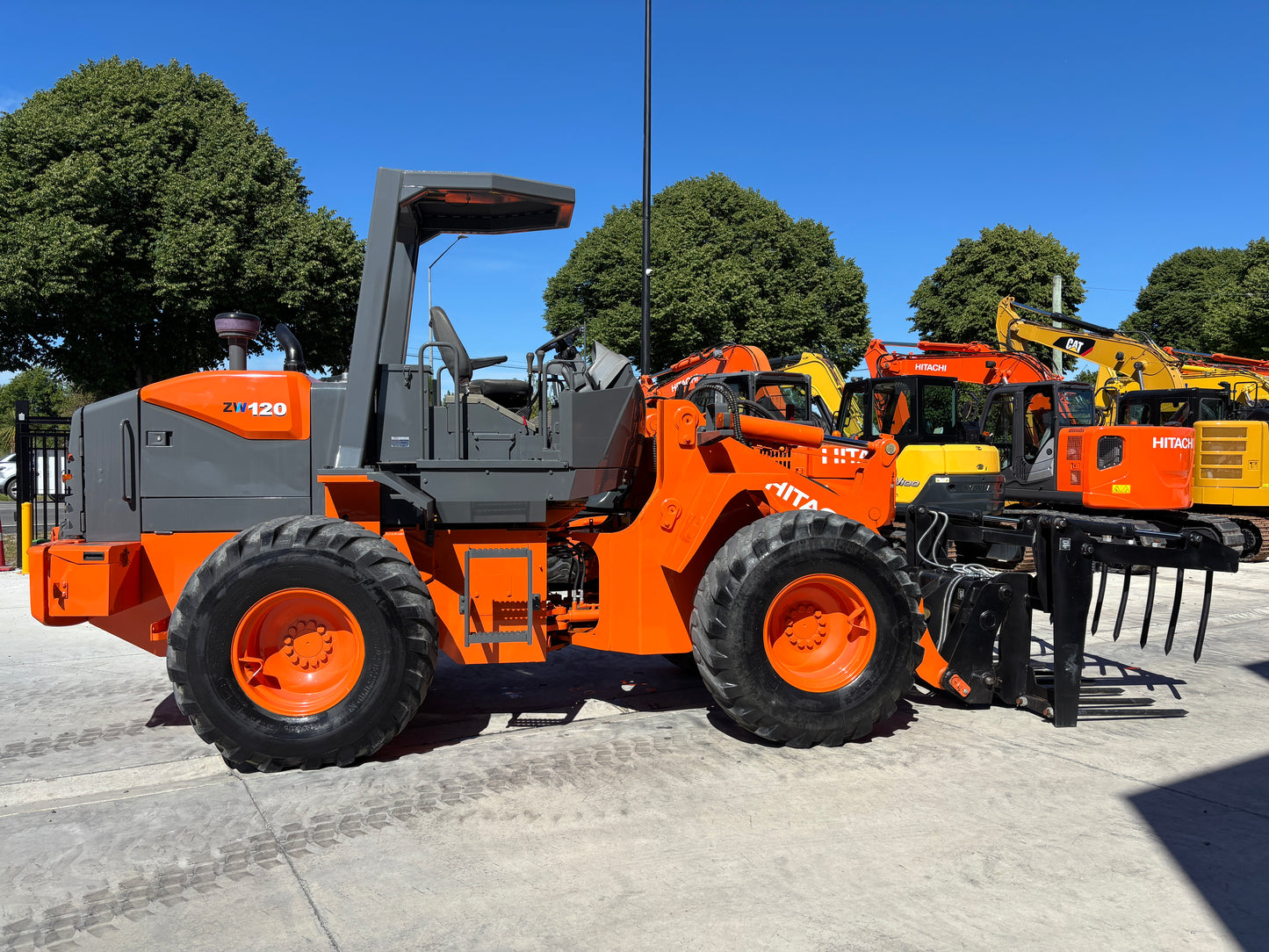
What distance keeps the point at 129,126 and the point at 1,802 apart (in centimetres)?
1981

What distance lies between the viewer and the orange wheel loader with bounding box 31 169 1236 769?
4.52m

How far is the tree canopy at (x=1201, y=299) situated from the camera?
35.6 meters

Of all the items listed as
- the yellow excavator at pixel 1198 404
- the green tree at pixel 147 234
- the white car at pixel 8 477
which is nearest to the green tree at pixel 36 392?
the white car at pixel 8 477

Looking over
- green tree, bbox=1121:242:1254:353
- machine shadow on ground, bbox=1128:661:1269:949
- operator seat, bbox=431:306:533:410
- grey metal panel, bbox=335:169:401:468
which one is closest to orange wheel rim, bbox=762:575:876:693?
machine shadow on ground, bbox=1128:661:1269:949

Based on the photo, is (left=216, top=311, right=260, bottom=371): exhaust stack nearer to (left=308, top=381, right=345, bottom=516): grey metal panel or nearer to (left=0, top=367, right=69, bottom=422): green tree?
(left=308, top=381, right=345, bottom=516): grey metal panel

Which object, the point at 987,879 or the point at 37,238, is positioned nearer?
the point at 987,879

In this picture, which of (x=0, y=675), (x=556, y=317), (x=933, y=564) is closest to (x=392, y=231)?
(x=933, y=564)

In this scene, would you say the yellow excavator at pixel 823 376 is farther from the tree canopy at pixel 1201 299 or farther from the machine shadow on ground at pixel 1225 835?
the tree canopy at pixel 1201 299

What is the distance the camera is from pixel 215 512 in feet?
16.3

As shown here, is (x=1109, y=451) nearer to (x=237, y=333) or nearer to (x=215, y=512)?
(x=237, y=333)

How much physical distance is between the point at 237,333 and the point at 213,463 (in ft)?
2.79

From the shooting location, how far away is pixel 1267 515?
1399 centimetres

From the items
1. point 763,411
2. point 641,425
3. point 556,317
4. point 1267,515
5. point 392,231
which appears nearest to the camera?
point 392,231

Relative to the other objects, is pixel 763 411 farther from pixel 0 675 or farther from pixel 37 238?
pixel 37 238
